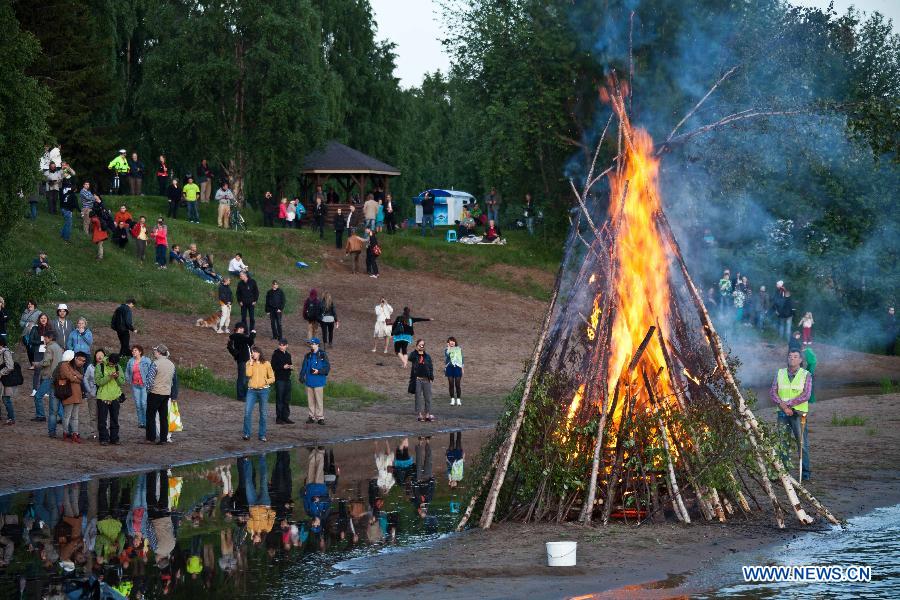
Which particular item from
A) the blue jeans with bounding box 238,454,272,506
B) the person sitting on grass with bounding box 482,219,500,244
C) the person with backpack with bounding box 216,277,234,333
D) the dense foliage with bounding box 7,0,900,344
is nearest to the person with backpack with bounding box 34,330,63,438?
the blue jeans with bounding box 238,454,272,506

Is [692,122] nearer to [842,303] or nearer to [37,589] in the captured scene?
[842,303]

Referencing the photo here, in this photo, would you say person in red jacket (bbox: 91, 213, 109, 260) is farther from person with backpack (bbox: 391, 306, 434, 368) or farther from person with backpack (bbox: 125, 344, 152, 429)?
person with backpack (bbox: 125, 344, 152, 429)

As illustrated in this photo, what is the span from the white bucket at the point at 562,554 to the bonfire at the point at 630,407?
5.66ft

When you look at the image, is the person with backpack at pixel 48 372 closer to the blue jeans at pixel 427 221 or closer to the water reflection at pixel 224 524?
the water reflection at pixel 224 524

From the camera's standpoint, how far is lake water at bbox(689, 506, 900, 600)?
476 inches

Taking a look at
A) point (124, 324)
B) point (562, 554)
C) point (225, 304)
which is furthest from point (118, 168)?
point (562, 554)

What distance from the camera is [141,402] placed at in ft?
79.7

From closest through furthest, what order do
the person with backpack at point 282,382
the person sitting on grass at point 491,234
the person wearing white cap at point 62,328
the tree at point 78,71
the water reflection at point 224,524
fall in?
the water reflection at point 224,524 → the person with backpack at point 282,382 → the person wearing white cap at point 62,328 → the tree at point 78,71 → the person sitting on grass at point 491,234

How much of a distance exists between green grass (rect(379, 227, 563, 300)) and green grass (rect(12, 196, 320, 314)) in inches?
182

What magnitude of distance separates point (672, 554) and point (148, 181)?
165 ft

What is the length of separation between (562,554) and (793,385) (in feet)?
21.4

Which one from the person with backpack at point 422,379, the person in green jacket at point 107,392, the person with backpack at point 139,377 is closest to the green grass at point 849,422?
the person with backpack at point 422,379

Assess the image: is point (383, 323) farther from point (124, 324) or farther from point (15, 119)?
point (15, 119)

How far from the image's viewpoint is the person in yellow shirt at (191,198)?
4728 cm
